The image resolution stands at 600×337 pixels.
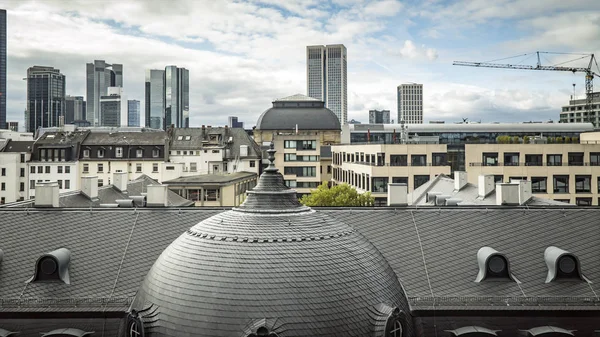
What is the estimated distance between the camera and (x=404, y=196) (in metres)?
32.9

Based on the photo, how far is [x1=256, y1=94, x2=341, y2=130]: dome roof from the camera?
486 ft

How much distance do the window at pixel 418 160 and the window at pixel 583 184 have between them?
17.1 metres

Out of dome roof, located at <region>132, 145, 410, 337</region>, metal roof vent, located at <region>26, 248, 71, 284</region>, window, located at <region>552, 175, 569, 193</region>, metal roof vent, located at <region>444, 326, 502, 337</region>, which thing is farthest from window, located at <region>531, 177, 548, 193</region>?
metal roof vent, located at <region>26, 248, 71, 284</region>

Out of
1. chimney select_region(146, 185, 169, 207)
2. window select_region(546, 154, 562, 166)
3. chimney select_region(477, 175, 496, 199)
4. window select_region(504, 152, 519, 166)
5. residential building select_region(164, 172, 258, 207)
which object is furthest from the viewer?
residential building select_region(164, 172, 258, 207)

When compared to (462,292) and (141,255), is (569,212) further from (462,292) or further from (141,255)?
(141,255)

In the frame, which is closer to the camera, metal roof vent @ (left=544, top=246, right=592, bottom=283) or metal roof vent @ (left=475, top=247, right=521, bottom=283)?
metal roof vent @ (left=544, top=246, right=592, bottom=283)

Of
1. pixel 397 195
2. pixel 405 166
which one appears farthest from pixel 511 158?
pixel 397 195

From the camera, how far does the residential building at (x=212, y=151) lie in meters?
107

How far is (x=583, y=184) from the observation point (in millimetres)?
66688

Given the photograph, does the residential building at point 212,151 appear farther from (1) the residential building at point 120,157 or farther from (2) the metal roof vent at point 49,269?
(2) the metal roof vent at point 49,269

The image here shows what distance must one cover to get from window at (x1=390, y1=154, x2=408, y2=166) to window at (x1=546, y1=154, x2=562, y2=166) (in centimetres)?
1617

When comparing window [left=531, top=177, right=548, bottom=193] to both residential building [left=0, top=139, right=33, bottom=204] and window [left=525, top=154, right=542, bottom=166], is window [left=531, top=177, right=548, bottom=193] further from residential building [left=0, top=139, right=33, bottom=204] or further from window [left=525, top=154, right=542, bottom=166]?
residential building [left=0, top=139, right=33, bottom=204]

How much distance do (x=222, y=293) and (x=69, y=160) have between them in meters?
91.4

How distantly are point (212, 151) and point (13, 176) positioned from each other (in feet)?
110
